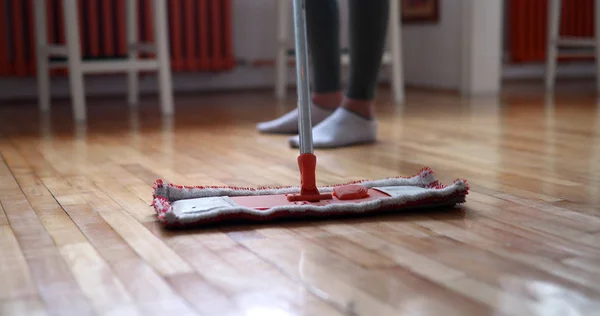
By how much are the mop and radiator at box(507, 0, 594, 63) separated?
9.81ft

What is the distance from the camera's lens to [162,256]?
0.81m

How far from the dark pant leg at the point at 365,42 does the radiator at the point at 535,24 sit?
92.1 inches

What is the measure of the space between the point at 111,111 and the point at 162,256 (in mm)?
1822

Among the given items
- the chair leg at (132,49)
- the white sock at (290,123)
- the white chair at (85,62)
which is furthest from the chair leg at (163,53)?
the white sock at (290,123)

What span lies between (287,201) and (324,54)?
33.3 inches

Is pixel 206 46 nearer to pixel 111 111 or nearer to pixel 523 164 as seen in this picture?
pixel 111 111

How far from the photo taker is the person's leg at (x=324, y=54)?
69.6 inches

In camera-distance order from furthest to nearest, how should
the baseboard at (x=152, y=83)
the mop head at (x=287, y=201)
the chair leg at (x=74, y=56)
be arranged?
the baseboard at (x=152, y=83)
the chair leg at (x=74, y=56)
the mop head at (x=287, y=201)

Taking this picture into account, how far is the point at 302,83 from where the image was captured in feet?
3.29

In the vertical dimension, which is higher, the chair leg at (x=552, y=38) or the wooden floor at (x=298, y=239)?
the chair leg at (x=552, y=38)

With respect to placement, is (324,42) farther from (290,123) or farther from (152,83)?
(152,83)

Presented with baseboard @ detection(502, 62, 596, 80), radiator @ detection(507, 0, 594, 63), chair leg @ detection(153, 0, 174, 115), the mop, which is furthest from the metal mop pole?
baseboard @ detection(502, 62, 596, 80)

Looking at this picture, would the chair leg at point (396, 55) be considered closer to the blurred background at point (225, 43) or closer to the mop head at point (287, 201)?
the blurred background at point (225, 43)

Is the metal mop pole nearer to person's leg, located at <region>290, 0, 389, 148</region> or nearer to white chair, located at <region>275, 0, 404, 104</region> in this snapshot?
person's leg, located at <region>290, 0, 389, 148</region>
